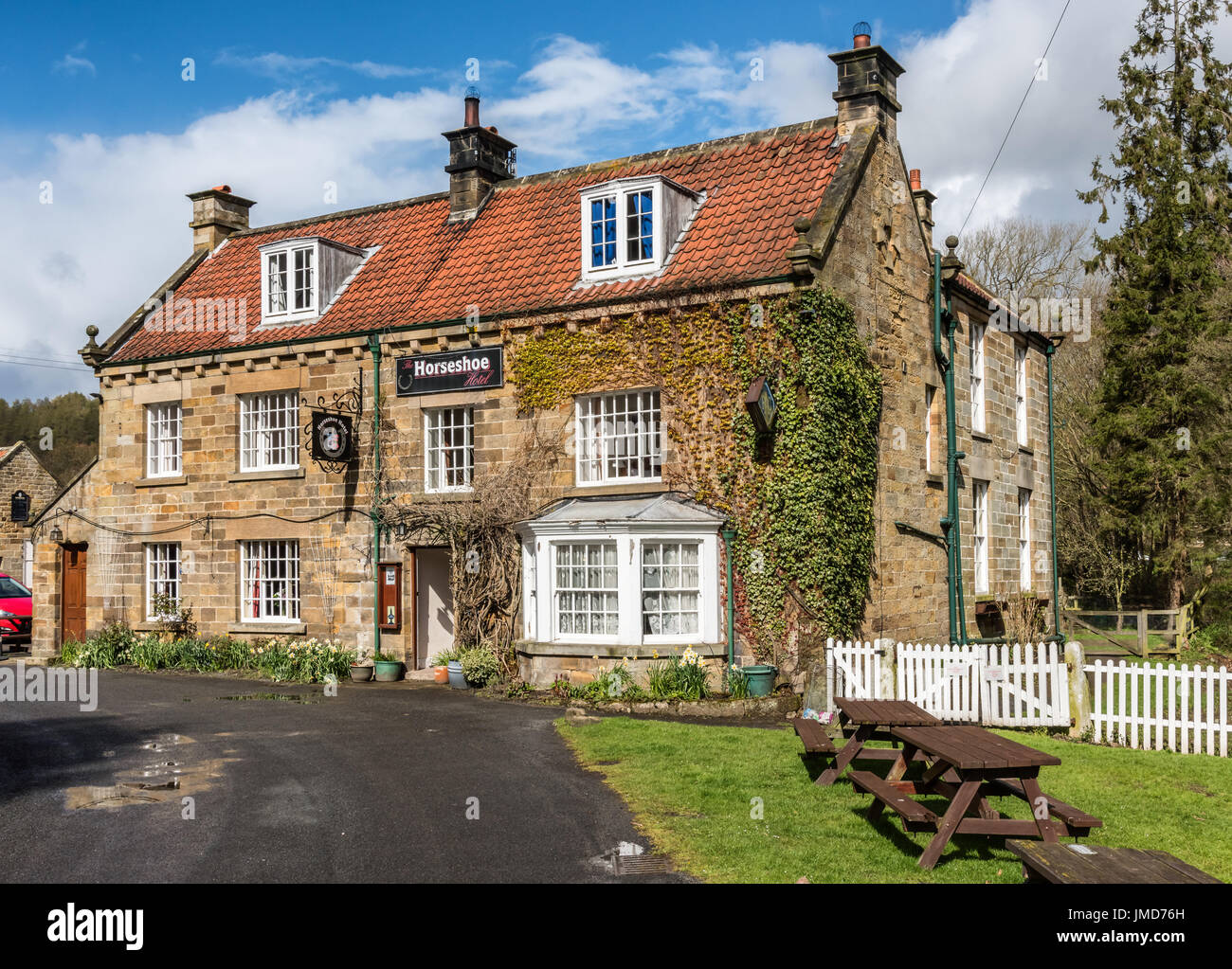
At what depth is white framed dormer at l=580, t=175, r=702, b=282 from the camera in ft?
60.6

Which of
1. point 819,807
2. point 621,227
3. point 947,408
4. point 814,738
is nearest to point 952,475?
point 947,408

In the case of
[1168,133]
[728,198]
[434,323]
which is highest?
[1168,133]

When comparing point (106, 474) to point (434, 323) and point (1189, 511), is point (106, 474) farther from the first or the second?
point (1189, 511)

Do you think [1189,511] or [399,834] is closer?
[399,834]

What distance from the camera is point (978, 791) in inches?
317

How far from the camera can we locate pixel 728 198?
1912cm

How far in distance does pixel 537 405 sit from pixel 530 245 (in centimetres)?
368

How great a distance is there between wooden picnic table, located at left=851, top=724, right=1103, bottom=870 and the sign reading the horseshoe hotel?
12.2 metres

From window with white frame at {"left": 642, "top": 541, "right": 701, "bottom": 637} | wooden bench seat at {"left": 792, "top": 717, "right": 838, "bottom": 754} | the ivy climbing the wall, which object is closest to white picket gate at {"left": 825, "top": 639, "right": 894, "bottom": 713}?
the ivy climbing the wall

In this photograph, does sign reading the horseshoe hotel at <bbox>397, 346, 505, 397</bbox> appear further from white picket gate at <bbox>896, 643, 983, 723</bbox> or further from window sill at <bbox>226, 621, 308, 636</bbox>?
white picket gate at <bbox>896, 643, 983, 723</bbox>

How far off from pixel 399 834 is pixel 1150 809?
629 centimetres

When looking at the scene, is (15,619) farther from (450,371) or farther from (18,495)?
(18,495)

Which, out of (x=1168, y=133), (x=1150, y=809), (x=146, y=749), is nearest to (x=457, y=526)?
(x=146, y=749)

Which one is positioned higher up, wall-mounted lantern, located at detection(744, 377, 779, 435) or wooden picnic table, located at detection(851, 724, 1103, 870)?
Answer: wall-mounted lantern, located at detection(744, 377, 779, 435)
